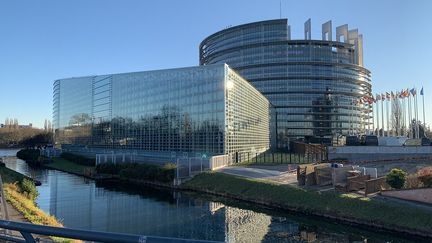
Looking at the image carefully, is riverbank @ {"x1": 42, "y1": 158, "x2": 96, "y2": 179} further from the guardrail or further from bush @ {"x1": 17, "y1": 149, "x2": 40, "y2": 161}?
the guardrail

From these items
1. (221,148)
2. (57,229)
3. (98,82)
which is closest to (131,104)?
(98,82)

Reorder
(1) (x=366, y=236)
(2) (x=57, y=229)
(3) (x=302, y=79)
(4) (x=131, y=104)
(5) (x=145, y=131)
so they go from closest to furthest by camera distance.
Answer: (2) (x=57, y=229)
(1) (x=366, y=236)
(5) (x=145, y=131)
(4) (x=131, y=104)
(3) (x=302, y=79)

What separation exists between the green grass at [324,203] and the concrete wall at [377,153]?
18.1 m

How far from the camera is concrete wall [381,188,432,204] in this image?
20.7 meters

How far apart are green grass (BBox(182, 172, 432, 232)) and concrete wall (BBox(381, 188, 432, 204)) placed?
3.75ft

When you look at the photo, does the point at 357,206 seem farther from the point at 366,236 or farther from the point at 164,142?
the point at 164,142

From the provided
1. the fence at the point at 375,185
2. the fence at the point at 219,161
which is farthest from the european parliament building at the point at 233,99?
the fence at the point at 375,185

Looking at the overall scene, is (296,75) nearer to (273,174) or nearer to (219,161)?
(219,161)

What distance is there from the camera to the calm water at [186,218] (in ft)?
64.6

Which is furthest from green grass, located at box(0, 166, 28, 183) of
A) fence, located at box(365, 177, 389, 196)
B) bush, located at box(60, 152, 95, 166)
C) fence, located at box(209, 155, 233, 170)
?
fence, located at box(365, 177, 389, 196)

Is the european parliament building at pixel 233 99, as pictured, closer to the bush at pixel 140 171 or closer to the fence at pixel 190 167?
the fence at pixel 190 167

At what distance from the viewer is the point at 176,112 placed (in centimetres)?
5469

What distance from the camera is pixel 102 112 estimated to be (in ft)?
264

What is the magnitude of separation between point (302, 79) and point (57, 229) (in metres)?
127
